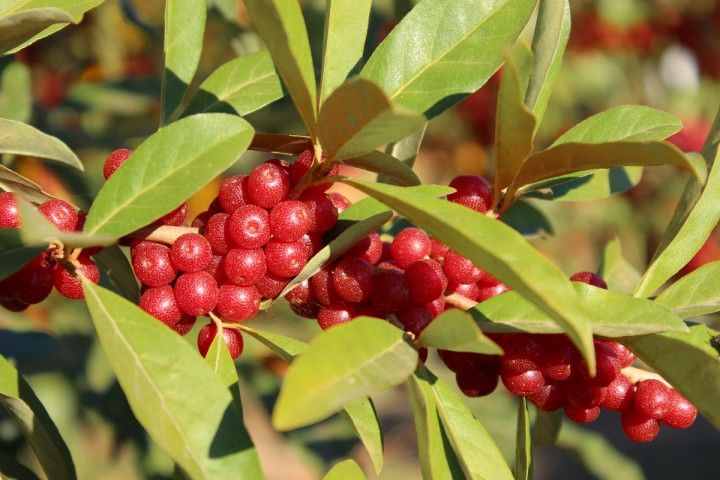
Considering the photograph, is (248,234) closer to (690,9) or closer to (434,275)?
(434,275)

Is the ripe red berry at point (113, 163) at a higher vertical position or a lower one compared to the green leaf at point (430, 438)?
higher

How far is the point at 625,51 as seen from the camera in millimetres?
3562

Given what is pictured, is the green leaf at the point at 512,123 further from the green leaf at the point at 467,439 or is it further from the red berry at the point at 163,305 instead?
the red berry at the point at 163,305

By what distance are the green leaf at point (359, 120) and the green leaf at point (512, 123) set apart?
99 mm

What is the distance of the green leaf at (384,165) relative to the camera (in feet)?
2.72

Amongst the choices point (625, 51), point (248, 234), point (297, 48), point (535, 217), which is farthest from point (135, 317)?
point (625, 51)

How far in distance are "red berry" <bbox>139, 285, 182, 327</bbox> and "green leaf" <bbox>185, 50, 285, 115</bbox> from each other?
213 millimetres

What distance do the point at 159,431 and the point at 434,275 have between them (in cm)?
32

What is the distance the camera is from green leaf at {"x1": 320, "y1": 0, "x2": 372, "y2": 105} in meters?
0.85

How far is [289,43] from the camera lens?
663mm

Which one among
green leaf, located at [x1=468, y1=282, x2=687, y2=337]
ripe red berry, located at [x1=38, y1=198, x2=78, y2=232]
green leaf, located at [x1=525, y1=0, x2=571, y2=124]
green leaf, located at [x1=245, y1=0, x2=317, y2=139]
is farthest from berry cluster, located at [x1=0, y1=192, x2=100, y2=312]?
green leaf, located at [x1=525, y1=0, x2=571, y2=124]

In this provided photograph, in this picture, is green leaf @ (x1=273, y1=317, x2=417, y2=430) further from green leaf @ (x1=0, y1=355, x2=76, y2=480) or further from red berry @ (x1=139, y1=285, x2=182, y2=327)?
green leaf @ (x1=0, y1=355, x2=76, y2=480)

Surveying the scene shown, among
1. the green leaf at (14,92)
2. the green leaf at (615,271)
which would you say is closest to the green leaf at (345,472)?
the green leaf at (615,271)

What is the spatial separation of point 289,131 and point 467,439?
1005 millimetres
